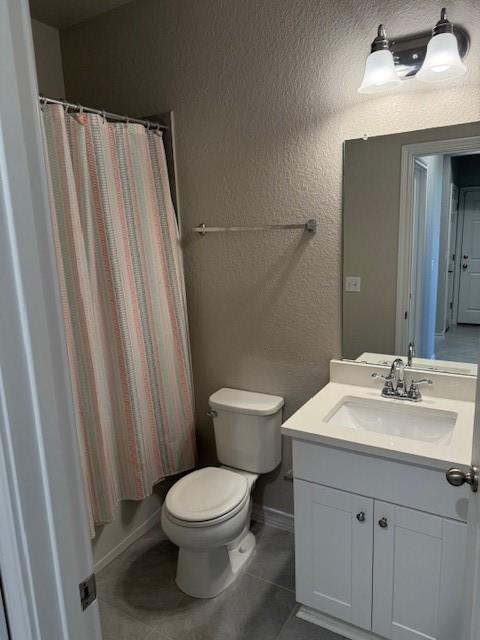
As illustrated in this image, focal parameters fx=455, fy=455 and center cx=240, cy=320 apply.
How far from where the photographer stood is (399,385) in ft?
6.15

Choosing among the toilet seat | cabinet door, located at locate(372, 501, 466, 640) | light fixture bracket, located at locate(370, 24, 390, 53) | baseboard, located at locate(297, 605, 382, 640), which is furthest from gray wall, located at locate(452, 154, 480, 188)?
baseboard, located at locate(297, 605, 382, 640)

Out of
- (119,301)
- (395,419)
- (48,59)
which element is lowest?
(395,419)

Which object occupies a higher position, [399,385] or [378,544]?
[399,385]

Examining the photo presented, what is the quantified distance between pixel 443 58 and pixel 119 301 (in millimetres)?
1519

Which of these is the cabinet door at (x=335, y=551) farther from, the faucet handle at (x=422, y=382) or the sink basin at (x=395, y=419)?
→ the faucet handle at (x=422, y=382)

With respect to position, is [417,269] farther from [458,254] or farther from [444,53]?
[444,53]

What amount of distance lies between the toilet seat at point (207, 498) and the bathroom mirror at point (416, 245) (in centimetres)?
82

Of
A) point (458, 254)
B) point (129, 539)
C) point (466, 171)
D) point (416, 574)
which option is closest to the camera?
point (416, 574)

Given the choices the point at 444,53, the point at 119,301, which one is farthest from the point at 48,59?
the point at 444,53

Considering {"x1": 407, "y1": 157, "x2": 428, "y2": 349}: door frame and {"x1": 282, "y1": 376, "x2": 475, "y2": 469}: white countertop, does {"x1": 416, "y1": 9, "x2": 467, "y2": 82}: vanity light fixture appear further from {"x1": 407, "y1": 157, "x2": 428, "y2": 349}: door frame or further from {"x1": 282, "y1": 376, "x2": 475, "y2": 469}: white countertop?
{"x1": 282, "y1": 376, "x2": 475, "y2": 469}: white countertop

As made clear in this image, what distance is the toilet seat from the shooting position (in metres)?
1.82

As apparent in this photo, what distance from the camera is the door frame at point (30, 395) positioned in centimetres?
61

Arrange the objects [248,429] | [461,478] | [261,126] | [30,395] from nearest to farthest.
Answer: [30,395] < [461,478] < [261,126] < [248,429]

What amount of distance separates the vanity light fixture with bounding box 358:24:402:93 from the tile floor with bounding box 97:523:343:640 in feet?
6.82
